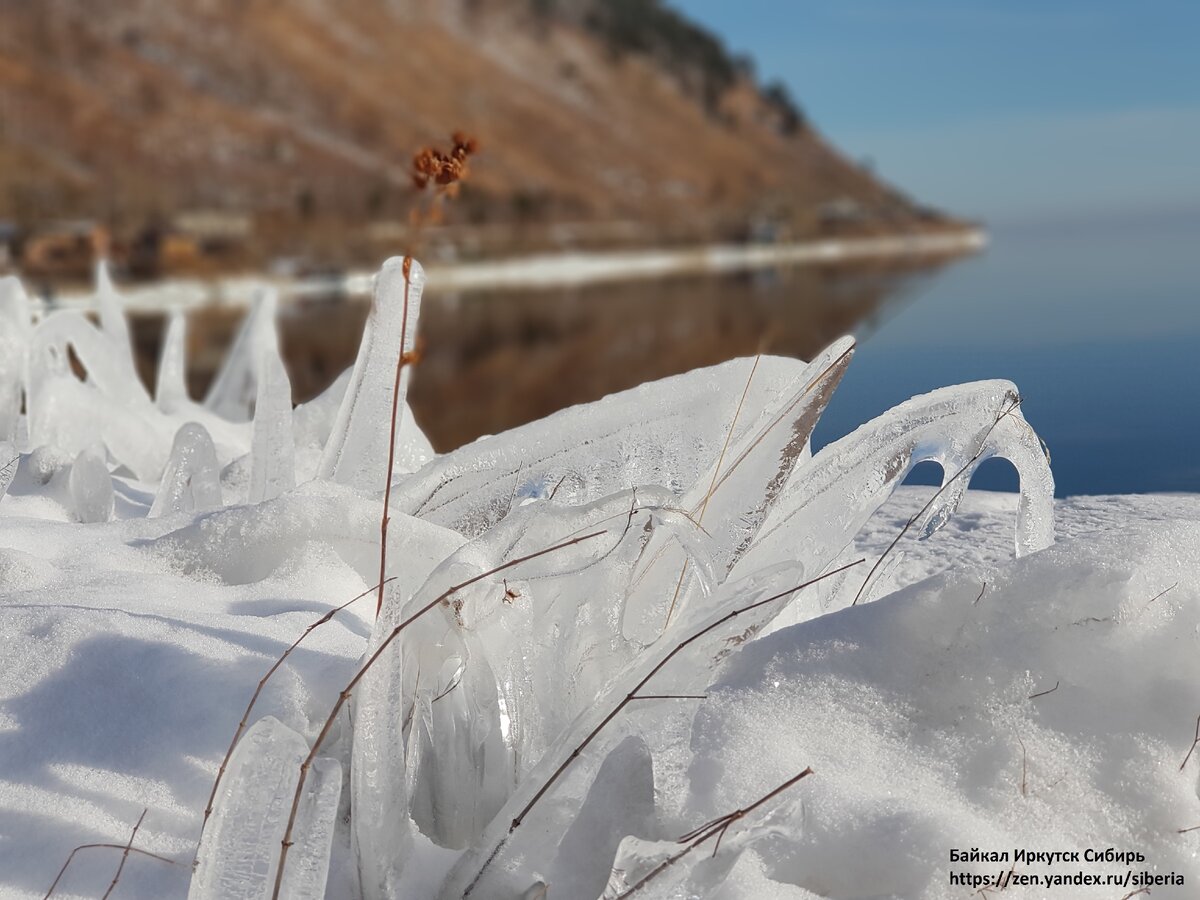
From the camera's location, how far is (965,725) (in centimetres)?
140

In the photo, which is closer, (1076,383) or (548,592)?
(548,592)

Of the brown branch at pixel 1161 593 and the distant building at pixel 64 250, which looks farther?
the distant building at pixel 64 250

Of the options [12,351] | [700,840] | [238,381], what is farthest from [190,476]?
[238,381]

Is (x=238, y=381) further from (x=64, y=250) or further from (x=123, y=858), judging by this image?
(x=64, y=250)

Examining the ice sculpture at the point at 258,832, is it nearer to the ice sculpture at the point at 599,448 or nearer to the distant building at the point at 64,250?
the ice sculpture at the point at 599,448

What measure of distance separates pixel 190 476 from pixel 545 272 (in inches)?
1273

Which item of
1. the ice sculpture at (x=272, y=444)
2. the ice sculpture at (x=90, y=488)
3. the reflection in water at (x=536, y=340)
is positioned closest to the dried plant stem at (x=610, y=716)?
the ice sculpture at (x=272, y=444)

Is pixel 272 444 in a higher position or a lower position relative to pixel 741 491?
higher

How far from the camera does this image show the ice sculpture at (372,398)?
6.68 feet

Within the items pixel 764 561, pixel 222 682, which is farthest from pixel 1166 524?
pixel 222 682

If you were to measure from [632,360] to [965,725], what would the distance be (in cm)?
1154

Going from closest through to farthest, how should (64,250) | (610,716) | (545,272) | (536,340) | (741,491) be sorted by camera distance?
(610,716), (741,491), (536,340), (64,250), (545,272)

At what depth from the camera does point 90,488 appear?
2416mm

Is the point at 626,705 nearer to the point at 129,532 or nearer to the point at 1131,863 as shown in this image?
the point at 1131,863
